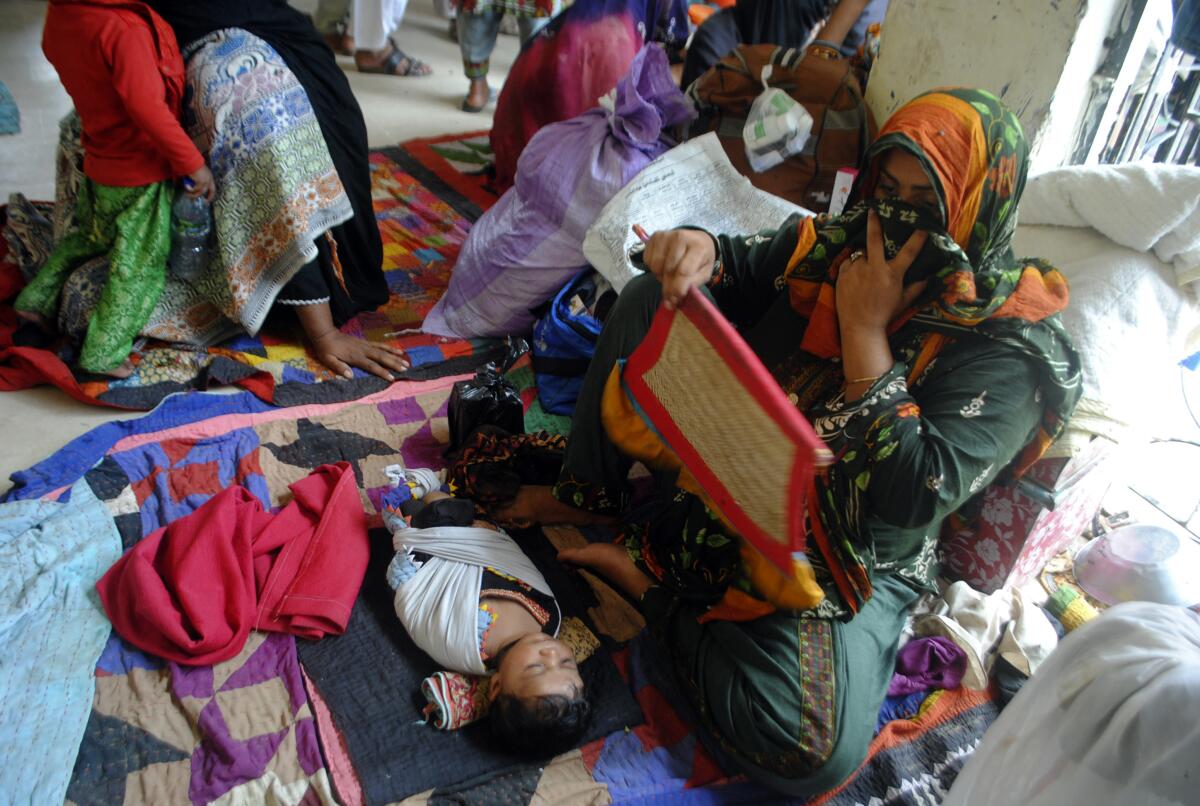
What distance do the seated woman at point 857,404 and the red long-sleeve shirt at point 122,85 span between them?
Result: 1.15m

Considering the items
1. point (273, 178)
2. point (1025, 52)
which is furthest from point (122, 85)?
point (1025, 52)

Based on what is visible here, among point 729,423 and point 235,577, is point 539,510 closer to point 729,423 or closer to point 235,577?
point 235,577

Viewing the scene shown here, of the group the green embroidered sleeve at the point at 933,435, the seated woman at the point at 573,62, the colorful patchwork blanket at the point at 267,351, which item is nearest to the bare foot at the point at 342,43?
the seated woman at the point at 573,62

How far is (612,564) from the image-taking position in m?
1.67

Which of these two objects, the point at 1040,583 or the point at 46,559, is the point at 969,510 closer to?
the point at 1040,583

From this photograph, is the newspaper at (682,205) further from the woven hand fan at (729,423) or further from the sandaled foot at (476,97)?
the sandaled foot at (476,97)

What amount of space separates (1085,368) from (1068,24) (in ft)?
2.34

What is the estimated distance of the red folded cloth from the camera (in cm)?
144

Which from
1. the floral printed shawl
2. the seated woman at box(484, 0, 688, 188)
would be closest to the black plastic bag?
the floral printed shawl

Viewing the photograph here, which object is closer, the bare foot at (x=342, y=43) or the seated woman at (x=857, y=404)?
the seated woman at (x=857, y=404)

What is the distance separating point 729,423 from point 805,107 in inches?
57.8

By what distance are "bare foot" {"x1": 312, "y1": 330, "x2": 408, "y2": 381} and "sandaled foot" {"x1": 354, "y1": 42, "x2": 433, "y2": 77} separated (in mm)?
2821

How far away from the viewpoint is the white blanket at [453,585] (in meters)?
1.46

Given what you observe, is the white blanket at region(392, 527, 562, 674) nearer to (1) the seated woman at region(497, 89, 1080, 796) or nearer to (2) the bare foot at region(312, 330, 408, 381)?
(1) the seated woman at region(497, 89, 1080, 796)
